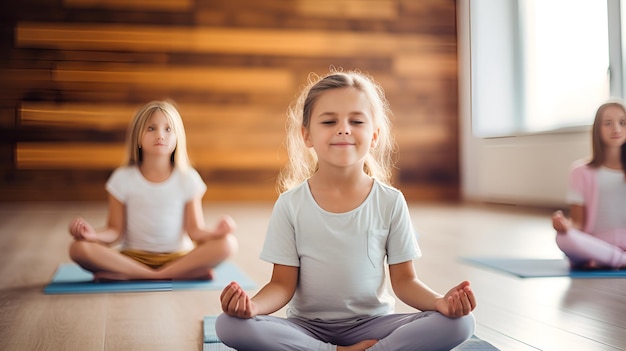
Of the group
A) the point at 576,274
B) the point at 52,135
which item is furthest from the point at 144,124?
the point at 52,135

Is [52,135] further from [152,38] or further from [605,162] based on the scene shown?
[605,162]

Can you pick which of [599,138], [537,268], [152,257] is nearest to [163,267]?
[152,257]

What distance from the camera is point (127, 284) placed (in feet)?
7.16

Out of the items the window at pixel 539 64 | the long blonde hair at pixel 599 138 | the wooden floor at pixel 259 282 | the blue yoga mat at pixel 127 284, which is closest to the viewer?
the wooden floor at pixel 259 282

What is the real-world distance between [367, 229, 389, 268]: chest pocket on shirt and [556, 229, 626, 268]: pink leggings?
117cm

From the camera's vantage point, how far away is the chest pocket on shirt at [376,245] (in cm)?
135

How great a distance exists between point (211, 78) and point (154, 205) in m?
3.64

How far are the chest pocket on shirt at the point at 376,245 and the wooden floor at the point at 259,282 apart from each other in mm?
326

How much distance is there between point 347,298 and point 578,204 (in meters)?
1.36

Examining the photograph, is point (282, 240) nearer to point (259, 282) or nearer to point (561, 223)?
point (259, 282)

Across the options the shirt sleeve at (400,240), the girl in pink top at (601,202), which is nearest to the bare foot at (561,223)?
the girl in pink top at (601,202)

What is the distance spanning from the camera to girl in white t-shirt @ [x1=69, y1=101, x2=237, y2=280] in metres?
2.18

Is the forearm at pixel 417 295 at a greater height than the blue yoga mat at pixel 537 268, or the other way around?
the forearm at pixel 417 295

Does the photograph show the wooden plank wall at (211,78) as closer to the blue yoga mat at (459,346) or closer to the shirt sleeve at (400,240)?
the blue yoga mat at (459,346)
